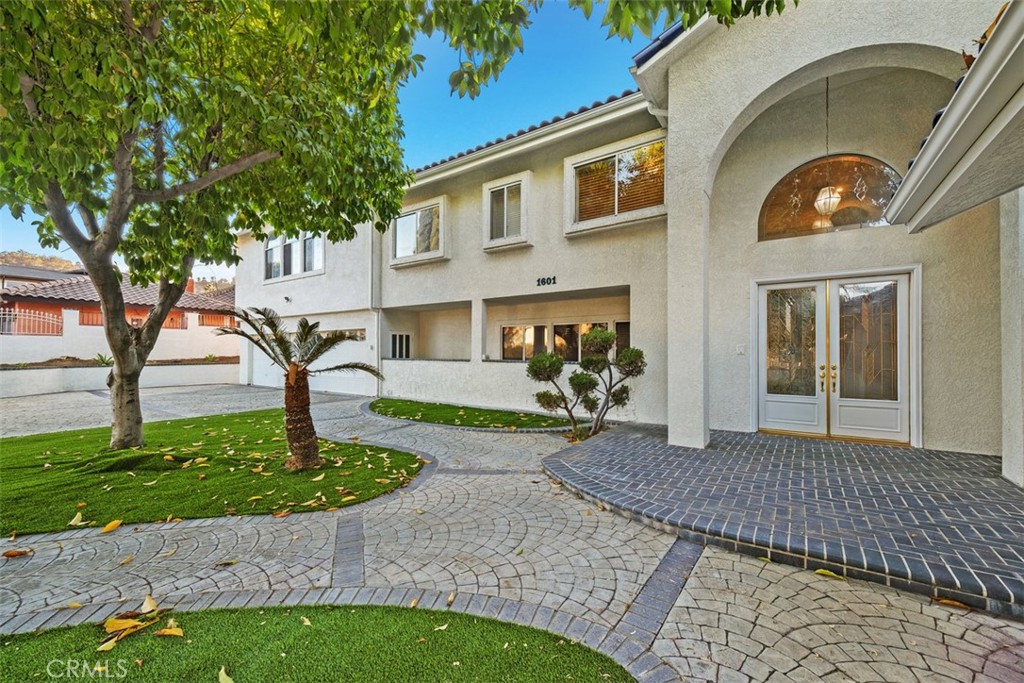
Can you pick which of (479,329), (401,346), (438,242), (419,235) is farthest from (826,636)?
(401,346)

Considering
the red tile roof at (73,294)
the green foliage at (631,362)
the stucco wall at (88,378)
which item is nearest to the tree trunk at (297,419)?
the green foliage at (631,362)

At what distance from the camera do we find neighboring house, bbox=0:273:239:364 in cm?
1653

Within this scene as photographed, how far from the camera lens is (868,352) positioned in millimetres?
6863

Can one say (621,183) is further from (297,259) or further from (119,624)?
(297,259)

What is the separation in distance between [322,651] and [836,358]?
330 inches

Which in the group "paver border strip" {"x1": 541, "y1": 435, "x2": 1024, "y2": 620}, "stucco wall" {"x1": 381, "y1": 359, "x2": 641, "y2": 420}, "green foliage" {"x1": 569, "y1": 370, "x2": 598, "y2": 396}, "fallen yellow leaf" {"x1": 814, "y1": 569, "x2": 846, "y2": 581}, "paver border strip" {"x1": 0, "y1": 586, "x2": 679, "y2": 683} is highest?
"green foliage" {"x1": 569, "y1": 370, "x2": 598, "y2": 396}

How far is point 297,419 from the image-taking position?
236 inches

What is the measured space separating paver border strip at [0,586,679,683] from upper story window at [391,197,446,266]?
1001 centimetres

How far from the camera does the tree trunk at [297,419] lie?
5.98 m

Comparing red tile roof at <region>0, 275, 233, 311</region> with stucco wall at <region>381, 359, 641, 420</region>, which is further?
red tile roof at <region>0, 275, 233, 311</region>

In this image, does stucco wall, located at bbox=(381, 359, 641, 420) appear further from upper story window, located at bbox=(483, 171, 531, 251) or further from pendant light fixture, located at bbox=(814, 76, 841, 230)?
pendant light fixture, located at bbox=(814, 76, 841, 230)

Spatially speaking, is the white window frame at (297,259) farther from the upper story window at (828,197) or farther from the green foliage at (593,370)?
the upper story window at (828,197)

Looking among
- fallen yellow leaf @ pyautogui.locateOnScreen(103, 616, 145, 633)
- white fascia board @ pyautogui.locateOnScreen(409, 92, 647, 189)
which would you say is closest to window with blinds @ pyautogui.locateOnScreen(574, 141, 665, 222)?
white fascia board @ pyautogui.locateOnScreen(409, 92, 647, 189)

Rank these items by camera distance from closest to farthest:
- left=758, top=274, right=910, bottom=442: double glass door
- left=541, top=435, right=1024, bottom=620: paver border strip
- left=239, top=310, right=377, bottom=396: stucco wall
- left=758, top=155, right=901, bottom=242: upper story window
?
left=541, top=435, right=1024, bottom=620: paver border strip → left=758, top=274, right=910, bottom=442: double glass door → left=758, top=155, right=901, bottom=242: upper story window → left=239, top=310, right=377, bottom=396: stucco wall
